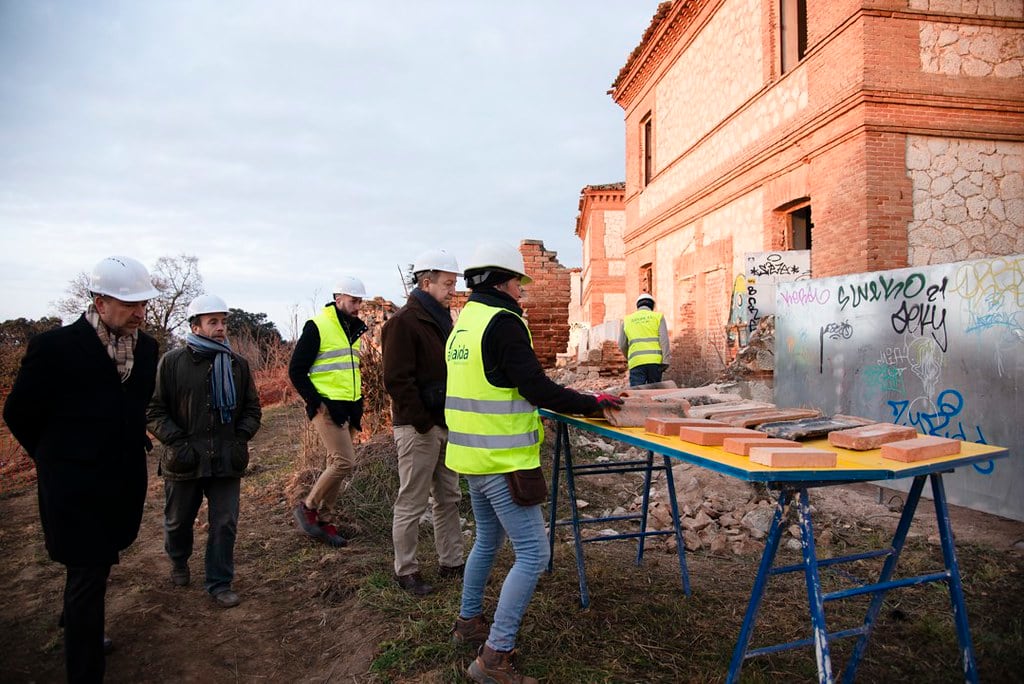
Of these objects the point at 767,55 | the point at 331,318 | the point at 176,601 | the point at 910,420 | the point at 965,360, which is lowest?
the point at 176,601

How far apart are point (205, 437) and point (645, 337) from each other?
6214mm

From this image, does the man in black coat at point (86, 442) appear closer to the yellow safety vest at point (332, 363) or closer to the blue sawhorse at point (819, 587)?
the yellow safety vest at point (332, 363)

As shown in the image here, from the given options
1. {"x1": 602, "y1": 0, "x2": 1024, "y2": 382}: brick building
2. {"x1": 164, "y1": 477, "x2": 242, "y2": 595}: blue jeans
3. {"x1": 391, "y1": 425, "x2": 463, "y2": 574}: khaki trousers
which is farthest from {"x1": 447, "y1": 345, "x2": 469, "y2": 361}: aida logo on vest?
{"x1": 602, "y1": 0, "x2": 1024, "y2": 382}: brick building

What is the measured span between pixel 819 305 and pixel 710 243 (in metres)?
6.08

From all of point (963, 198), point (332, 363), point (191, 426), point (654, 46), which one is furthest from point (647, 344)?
point (654, 46)

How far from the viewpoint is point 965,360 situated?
5.55 m

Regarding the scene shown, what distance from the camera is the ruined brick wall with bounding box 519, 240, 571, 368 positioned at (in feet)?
29.2

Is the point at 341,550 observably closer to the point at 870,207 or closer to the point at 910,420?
the point at 910,420

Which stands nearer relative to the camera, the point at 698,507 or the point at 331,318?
the point at 331,318

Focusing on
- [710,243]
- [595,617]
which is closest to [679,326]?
[710,243]

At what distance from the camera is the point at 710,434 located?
2.68 metres

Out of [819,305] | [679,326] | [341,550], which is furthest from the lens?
[679,326]

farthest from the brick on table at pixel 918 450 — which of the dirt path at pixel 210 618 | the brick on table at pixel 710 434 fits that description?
the dirt path at pixel 210 618

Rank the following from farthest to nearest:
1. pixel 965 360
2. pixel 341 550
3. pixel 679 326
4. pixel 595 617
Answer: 1. pixel 679 326
2. pixel 965 360
3. pixel 341 550
4. pixel 595 617
